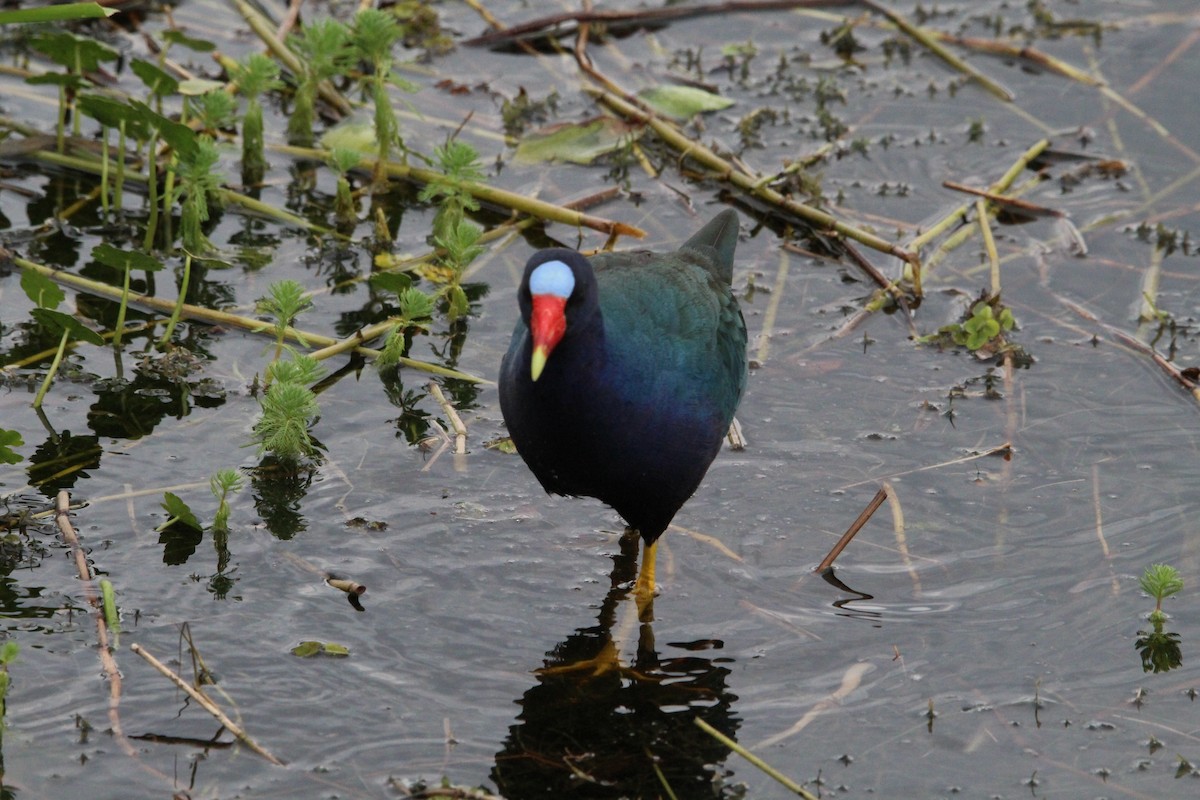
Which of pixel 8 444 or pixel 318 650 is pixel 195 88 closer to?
pixel 8 444

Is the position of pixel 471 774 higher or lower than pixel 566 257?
lower

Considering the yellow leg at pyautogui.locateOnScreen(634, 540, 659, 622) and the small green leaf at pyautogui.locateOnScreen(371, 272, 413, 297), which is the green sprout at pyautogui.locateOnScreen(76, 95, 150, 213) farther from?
the yellow leg at pyautogui.locateOnScreen(634, 540, 659, 622)

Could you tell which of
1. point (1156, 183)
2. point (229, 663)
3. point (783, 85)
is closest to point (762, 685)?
point (229, 663)

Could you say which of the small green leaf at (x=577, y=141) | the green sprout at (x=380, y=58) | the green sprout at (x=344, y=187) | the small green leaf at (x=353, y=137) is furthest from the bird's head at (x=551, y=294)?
the small green leaf at (x=577, y=141)

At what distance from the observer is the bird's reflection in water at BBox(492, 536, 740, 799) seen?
10.8 ft

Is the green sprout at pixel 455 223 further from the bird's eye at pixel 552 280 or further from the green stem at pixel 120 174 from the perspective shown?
the bird's eye at pixel 552 280

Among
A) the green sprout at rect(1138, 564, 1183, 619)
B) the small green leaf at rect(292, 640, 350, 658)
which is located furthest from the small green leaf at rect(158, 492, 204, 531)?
the green sprout at rect(1138, 564, 1183, 619)

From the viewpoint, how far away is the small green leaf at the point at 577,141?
6277mm

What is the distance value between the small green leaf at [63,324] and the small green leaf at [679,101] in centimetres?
305

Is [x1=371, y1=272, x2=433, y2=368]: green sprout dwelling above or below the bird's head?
below

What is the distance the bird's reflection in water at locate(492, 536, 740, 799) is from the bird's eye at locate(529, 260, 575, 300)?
3.26 feet

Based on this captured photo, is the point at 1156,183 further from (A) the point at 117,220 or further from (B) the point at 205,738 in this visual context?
(B) the point at 205,738

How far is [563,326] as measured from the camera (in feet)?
11.0

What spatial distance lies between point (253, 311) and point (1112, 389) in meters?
3.02
